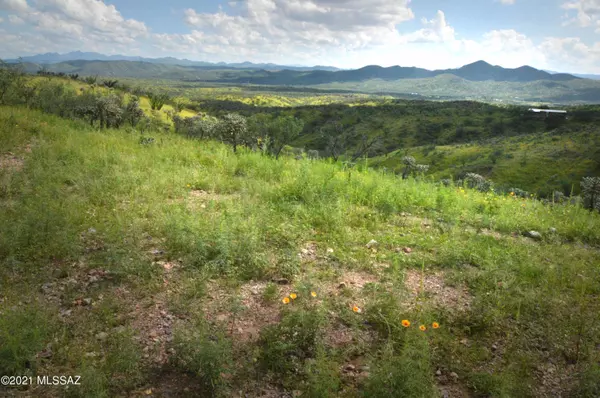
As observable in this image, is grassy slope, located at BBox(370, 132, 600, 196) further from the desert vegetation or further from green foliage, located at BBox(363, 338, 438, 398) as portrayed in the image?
green foliage, located at BBox(363, 338, 438, 398)

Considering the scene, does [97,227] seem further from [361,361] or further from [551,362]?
[551,362]

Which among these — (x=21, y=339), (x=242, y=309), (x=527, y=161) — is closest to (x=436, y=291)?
(x=242, y=309)

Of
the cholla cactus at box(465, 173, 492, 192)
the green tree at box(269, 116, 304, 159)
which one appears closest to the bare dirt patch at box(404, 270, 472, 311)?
the cholla cactus at box(465, 173, 492, 192)

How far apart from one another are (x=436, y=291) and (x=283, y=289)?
7.20 feet

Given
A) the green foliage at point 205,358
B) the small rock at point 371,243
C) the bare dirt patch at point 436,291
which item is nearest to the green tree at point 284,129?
the small rock at point 371,243

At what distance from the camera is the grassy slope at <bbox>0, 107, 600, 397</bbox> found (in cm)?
342

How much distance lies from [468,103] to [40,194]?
181733 millimetres

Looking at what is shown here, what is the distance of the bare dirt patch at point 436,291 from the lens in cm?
474

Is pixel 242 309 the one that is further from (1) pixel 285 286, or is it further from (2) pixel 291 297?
(1) pixel 285 286

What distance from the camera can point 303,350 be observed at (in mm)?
3826

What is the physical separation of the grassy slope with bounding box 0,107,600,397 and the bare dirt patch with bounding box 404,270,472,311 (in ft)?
0.11

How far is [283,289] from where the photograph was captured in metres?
4.84

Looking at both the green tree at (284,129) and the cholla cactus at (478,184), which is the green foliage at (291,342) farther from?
the green tree at (284,129)

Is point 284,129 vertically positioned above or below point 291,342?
above
